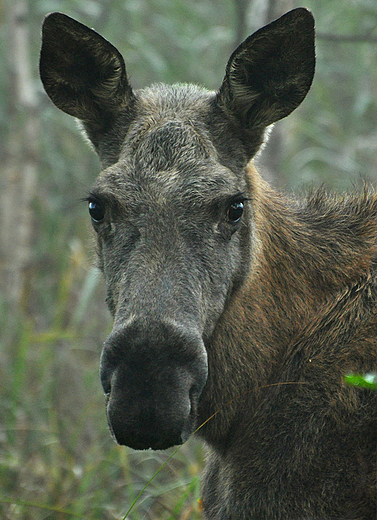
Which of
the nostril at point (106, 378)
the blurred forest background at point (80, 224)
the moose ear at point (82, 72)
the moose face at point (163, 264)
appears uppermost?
the moose ear at point (82, 72)

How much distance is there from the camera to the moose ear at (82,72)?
4.51m

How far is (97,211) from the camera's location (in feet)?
14.5

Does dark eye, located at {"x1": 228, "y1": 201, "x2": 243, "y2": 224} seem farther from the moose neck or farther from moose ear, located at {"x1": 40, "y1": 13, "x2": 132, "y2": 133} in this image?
moose ear, located at {"x1": 40, "y1": 13, "x2": 132, "y2": 133}

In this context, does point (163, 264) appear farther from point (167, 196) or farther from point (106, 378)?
point (106, 378)

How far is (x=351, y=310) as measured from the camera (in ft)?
14.9

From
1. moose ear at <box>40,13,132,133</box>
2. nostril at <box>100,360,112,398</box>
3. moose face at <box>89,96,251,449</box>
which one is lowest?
nostril at <box>100,360,112,398</box>

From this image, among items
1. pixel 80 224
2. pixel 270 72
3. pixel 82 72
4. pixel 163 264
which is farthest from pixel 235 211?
pixel 80 224

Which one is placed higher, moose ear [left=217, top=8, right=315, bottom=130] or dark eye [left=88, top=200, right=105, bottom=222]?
moose ear [left=217, top=8, right=315, bottom=130]

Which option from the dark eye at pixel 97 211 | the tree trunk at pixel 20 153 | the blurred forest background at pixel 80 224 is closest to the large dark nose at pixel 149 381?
the dark eye at pixel 97 211

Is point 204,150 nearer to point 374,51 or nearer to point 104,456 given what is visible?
point 104,456

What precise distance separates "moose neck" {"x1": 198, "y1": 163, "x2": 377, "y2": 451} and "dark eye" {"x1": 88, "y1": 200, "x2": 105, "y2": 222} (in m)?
1.02

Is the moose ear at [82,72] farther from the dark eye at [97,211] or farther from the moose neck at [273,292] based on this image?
the moose neck at [273,292]

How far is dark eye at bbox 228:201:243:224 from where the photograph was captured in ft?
14.1

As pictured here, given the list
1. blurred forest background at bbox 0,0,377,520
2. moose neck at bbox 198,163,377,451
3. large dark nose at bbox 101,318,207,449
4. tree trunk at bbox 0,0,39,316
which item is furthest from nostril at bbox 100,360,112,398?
tree trunk at bbox 0,0,39,316
